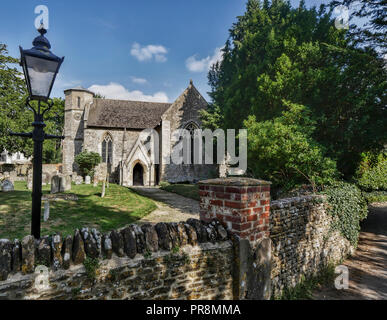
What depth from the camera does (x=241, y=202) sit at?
295 cm

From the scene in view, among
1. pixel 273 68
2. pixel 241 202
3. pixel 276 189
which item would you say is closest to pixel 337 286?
pixel 241 202

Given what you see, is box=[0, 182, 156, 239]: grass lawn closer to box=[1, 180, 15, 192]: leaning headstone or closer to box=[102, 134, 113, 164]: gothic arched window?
box=[1, 180, 15, 192]: leaning headstone

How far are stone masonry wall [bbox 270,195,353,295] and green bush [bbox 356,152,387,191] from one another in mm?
3591

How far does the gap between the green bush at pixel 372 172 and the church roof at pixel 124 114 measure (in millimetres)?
22247

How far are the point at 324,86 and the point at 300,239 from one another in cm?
811

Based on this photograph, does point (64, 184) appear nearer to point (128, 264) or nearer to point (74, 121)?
point (128, 264)

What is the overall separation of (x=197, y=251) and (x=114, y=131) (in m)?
28.1

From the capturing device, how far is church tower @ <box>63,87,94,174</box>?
2947cm

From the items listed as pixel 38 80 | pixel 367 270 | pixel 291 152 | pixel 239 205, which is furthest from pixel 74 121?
pixel 367 270

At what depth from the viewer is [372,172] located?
28.8 ft

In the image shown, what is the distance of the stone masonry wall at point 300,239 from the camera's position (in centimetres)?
409

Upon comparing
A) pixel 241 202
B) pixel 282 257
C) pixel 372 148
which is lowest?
pixel 282 257

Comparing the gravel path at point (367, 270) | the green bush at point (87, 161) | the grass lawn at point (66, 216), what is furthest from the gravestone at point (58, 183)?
the gravel path at point (367, 270)
